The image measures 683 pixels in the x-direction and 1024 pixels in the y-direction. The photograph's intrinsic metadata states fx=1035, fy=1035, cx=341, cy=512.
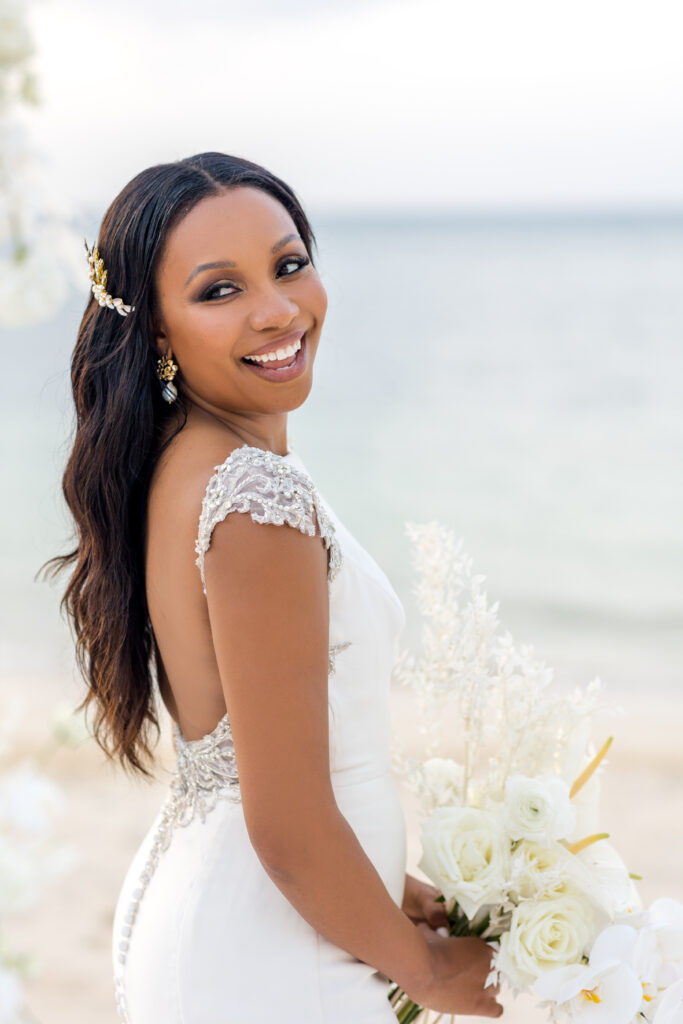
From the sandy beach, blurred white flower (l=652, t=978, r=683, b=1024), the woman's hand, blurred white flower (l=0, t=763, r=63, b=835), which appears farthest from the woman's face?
the sandy beach

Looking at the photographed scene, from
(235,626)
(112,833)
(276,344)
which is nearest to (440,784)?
(235,626)

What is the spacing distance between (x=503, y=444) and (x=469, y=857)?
14.1 meters

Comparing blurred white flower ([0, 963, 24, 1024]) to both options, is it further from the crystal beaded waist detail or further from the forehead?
the forehead

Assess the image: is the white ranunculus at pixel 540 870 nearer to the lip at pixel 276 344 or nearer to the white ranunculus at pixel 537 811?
the white ranunculus at pixel 537 811

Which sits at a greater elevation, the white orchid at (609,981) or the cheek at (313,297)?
the cheek at (313,297)

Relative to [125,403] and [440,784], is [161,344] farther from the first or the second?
[440,784]

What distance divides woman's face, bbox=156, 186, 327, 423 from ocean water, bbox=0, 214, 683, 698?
0.49 m

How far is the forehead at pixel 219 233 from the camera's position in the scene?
1.79 metres

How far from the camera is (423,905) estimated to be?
2.08 meters

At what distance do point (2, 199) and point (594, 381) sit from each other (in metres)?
18.8

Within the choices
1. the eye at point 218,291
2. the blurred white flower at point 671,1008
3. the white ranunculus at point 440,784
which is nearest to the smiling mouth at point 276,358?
the eye at point 218,291

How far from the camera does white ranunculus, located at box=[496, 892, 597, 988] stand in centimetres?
165

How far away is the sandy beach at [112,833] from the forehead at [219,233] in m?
2.31

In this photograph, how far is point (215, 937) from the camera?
5.69 feet
